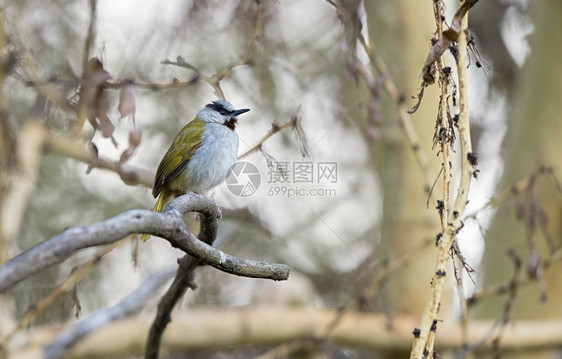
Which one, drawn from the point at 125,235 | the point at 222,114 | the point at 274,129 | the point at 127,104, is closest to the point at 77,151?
the point at 222,114

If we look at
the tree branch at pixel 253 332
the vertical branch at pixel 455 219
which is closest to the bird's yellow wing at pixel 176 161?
the tree branch at pixel 253 332

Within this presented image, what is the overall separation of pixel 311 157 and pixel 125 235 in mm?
2339

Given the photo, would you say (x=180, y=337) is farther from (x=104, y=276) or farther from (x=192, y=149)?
(x=104, y=276)

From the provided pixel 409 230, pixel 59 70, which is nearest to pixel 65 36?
pixel 59 70

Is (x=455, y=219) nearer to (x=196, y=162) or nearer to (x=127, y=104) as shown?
(x=127, y=104)

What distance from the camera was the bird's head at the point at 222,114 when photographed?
3960 millimetres

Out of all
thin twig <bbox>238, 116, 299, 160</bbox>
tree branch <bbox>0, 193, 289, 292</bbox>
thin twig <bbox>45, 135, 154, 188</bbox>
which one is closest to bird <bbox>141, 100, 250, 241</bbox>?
thin twig <bbox>45, 135, 154, 188</bbox>

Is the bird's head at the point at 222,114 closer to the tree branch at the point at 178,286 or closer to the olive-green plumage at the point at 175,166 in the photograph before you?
the olive-green plumage at the point at 175,166

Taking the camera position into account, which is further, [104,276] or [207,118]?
[104,276]

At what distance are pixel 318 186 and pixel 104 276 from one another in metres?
3.36

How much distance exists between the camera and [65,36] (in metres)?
5.98

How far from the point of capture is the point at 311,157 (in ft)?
12.3

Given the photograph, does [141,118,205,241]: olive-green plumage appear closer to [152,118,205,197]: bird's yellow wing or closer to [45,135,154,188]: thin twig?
[152,118,205,197]: bird's yellow wing

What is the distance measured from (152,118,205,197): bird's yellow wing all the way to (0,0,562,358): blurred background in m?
0.24
